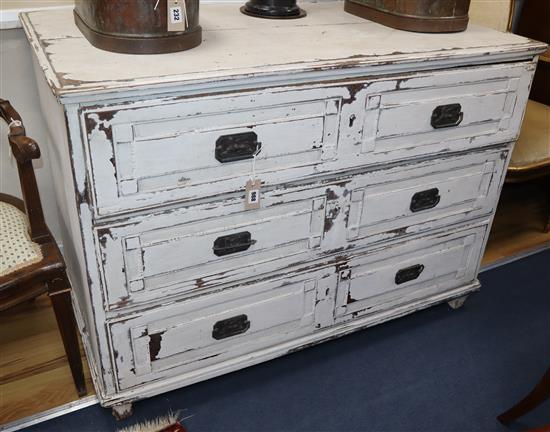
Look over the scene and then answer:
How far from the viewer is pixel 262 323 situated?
1523mm

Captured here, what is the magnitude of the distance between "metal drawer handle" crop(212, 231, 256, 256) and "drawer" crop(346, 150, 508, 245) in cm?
30

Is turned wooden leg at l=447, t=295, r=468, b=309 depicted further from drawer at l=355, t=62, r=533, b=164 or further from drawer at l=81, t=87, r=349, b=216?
drawer at l=81, t=87, r=349, b=216

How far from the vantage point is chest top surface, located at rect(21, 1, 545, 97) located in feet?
3.54

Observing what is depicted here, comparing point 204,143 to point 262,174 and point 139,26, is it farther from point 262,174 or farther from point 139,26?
point 139,26

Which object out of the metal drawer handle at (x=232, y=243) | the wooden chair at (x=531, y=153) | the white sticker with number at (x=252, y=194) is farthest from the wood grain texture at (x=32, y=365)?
the wooden chair at (x=531, y=153)

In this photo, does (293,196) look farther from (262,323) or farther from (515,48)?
(515,48)

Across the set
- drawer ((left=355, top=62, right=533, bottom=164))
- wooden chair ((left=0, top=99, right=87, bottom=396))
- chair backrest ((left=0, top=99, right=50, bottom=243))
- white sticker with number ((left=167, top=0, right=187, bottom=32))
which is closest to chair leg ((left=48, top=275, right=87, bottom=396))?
wooden chair ((left=0, top=99, right=87, bottom=396))

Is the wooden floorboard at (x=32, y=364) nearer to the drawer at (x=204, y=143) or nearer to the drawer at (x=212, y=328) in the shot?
the drawer at (x=212, y=328)

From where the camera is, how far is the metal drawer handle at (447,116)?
142cm

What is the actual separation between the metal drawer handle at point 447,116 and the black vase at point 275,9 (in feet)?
1.62

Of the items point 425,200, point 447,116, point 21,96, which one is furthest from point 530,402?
point 21,96

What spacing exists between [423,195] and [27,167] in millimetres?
1047

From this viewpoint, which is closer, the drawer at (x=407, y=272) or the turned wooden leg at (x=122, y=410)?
the turned wooden leg at (x=122, y=410)

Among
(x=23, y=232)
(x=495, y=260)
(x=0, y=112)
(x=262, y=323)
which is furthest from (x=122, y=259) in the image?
(x=495, y=260)
